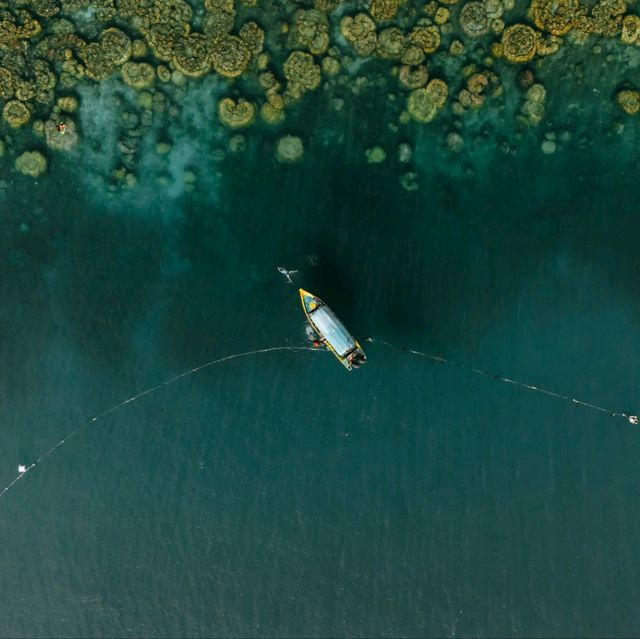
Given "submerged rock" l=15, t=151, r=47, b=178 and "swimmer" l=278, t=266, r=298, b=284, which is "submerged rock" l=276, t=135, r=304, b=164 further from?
"submerged rock" l=15, t=151, r=47, b=178

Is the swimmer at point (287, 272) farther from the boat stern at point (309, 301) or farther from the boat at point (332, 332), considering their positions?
the boat at point (332, 332)

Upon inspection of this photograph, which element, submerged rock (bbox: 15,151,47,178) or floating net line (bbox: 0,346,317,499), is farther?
submerged rock (bbox: 15,151,47,178)

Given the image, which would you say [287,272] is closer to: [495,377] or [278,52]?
[278,52]

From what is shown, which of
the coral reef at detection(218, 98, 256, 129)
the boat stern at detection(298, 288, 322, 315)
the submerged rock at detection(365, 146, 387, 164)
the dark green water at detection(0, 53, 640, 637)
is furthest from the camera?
the submerged rock at detection(365, 146, 387, 164)

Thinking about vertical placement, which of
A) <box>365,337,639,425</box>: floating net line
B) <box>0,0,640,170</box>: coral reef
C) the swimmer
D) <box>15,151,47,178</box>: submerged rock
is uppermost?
<box>0,0,640,170</box>: coral reef

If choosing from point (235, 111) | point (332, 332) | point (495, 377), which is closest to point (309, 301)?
point (332, 332)

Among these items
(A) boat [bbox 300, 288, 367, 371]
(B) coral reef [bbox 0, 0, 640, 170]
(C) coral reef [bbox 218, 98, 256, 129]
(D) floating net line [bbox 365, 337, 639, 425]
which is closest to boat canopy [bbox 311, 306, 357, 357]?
(A) boat [bbox 300, 288, 367, 371]

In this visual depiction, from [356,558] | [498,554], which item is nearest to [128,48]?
[356,558]

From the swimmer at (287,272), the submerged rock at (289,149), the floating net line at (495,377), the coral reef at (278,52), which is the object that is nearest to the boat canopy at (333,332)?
the floating net line at (495,377)
